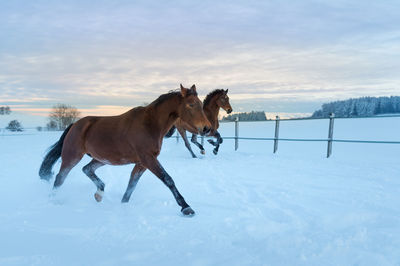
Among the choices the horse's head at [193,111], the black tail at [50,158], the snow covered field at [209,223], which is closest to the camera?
the snow covered field at [209,223]

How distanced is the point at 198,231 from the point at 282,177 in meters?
2.95

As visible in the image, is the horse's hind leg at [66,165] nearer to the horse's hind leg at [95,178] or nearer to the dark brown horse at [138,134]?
the dark brown horse at [138,134]

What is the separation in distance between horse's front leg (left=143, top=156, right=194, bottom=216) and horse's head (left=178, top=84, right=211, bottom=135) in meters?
0.61

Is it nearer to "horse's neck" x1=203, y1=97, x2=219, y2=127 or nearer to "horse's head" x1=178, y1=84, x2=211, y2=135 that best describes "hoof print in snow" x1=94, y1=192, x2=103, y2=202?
"horse's head" x1=178, y1=84, x2=211, y2=135

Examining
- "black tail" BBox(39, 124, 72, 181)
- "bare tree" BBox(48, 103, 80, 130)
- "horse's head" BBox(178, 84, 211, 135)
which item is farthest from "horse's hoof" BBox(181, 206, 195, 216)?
"bare tree" BBox(48, 103, 80, 130)

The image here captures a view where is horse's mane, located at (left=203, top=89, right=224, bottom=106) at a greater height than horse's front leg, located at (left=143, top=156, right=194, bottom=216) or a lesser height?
greater

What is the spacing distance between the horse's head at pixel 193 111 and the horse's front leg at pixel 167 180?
1.99 feet

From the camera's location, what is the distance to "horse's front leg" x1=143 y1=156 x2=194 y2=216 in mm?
2919

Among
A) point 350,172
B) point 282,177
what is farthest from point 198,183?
point 350,172

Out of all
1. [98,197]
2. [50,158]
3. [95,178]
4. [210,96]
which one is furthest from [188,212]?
[210,96]

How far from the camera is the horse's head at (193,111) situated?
3.02 meters

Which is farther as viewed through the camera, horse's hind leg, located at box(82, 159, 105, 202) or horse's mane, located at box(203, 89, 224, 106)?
horse's mane, located at box(203, 89, 224, 106)

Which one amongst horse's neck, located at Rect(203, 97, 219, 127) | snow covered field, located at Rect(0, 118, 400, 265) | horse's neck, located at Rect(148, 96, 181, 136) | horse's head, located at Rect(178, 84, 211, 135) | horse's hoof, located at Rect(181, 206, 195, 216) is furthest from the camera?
horse's neck, located at Rect(203, 97, 219, 127)

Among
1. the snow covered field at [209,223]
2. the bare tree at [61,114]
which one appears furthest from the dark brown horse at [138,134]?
the bare tree at [61,114]
